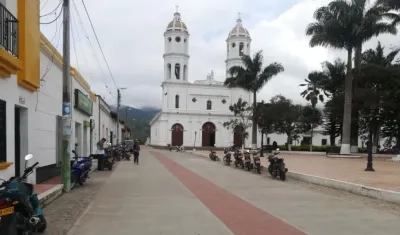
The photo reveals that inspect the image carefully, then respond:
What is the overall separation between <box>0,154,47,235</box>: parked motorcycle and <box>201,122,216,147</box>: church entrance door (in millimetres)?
75539

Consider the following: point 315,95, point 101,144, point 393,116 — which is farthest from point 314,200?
point 315,95

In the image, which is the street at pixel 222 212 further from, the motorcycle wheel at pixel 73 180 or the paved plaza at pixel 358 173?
the paved plaza at pixel 358 173

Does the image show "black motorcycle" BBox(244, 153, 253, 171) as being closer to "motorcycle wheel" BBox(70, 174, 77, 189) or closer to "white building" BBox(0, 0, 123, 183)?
"white building" BBox(0, 0, 123, 183)

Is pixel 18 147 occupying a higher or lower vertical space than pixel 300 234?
higher

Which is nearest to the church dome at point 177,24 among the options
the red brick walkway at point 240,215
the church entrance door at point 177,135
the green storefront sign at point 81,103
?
the church entrance door at point 177,135

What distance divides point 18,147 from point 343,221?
8628mm

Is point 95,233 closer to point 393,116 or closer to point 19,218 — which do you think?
point 19,218

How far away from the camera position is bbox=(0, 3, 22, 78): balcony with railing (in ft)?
30.8

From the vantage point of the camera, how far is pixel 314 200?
39.0ft

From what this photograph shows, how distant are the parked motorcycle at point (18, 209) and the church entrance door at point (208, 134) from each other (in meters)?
75.5

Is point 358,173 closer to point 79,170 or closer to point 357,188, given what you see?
point 357,188

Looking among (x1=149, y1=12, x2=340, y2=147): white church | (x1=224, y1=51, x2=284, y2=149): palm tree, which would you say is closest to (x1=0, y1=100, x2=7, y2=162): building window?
(x1=224, y1=51, x2=284, y2=149): palm tree

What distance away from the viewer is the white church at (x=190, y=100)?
81125 millimetres

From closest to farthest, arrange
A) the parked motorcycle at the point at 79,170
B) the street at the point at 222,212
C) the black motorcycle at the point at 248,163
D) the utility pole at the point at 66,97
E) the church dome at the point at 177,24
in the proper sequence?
1. the street at the point at 222,212
2. the utility pole at the point at 66,97
3. the parked motorcycle at the point at 79,170
4. the black motorcycle at the point at 248,163
5. the church dome at the point at 177,24
